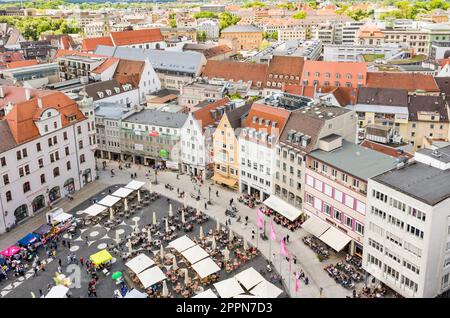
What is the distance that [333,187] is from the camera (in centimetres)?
6419

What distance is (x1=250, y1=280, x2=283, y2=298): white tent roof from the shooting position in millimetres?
51938

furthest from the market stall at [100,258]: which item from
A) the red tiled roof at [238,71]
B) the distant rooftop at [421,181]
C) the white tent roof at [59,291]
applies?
the red tiled roof at [238,71]

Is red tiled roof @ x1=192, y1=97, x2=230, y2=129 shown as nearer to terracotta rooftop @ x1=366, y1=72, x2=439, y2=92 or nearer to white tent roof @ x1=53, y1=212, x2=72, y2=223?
white tent roof @ x1=53, y1=212, x2=72, y2=223

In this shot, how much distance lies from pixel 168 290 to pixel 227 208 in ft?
79.5

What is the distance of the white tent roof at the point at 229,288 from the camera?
51594 mm

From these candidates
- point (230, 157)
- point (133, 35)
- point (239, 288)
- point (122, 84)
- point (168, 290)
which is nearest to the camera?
point (239, 288)

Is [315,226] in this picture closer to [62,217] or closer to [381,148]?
[381,148]

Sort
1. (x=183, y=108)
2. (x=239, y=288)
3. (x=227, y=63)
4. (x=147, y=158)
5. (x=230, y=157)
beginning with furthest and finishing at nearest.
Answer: (x=227, y=63) → (x=183, y=108) → (x=147, y=158) → (x=230, y=157) → (x=239, y=288)

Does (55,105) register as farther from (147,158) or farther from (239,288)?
(239,288)

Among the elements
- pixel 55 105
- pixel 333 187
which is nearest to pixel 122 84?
pixel 55 105

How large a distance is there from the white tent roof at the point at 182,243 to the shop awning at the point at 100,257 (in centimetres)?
846

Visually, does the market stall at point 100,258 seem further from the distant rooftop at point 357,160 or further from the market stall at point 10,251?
the distant rooftop at point 357,160

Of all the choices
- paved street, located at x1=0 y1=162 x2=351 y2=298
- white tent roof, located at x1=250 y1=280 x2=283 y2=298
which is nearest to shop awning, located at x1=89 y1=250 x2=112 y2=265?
paved street, located at x1=0 y1=162 x2=351 y2=298
